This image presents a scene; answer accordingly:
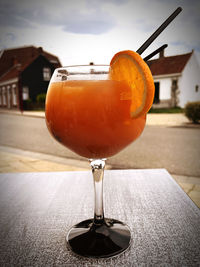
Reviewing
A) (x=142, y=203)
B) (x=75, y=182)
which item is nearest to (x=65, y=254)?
(x=142, y=203)

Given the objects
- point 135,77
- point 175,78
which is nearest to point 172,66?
point 175,78

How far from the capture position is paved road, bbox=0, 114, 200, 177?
300cm

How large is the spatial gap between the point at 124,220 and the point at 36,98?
8049 millimetres

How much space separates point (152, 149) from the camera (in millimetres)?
3779

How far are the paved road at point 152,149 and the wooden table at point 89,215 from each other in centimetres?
212

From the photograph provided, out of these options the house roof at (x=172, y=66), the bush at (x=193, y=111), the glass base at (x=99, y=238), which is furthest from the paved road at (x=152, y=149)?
the house roof at (x=172, y=66)

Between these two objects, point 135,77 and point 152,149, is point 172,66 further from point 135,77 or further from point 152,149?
point 135,77

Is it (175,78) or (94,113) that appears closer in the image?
(94,113)

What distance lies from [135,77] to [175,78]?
10.7 m

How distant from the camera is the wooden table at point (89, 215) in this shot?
427 mm

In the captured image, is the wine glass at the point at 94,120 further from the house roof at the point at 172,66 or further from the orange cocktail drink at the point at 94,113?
the house roof at the point at 172,66

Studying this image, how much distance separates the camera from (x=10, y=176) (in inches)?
34.4

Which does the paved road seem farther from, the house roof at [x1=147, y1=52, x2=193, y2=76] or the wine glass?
the house roof at [x1=147, y1=52, x2=193, y2=76]

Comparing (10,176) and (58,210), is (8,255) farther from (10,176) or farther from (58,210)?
(10,176)
